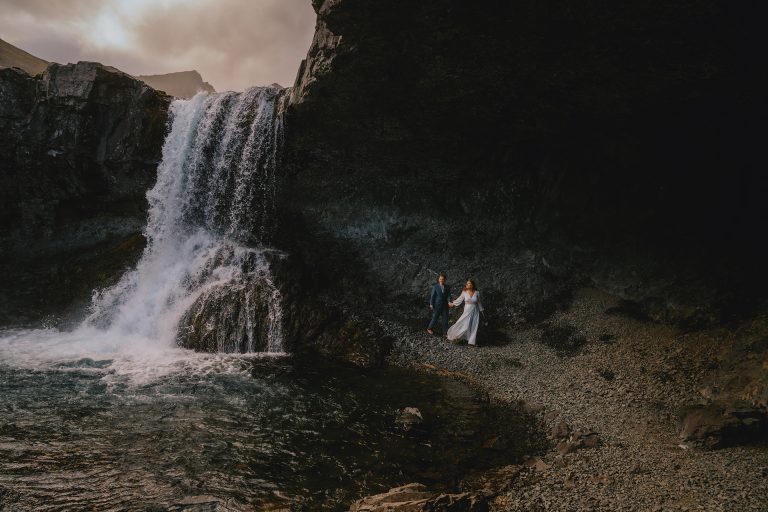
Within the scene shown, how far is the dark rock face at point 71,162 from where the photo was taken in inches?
836

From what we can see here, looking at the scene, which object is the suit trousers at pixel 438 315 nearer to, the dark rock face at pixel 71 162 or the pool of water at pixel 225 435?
the pool of water at pixel 225 435

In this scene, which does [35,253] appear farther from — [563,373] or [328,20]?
[563,373]

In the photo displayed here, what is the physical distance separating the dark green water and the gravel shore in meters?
1.40

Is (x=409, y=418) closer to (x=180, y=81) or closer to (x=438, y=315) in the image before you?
(x=438, y=315)

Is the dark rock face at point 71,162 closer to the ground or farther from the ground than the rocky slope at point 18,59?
closer to the ground

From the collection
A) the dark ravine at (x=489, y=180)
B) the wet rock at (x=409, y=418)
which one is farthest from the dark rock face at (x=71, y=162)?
the wet rock at (x=409, y=418)

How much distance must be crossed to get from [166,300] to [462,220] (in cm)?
1491

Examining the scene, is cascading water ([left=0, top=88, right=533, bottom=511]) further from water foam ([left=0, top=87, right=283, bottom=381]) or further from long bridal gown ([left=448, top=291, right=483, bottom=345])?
long bridal gown ([left=448, top=291, right=483, bottom=345])

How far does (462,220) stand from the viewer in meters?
21.6

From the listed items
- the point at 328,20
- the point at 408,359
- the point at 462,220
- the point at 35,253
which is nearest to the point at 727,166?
the point at 462,220

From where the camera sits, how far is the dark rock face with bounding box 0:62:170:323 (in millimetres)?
21234

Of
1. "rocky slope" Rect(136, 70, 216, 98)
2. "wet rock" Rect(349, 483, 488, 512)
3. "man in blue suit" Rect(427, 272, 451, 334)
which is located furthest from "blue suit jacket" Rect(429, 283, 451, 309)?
"rocky slope" Rect(136, 70, 216, 98)

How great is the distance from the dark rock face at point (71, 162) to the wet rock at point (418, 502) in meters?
19.1

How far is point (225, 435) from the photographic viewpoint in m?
9.70
